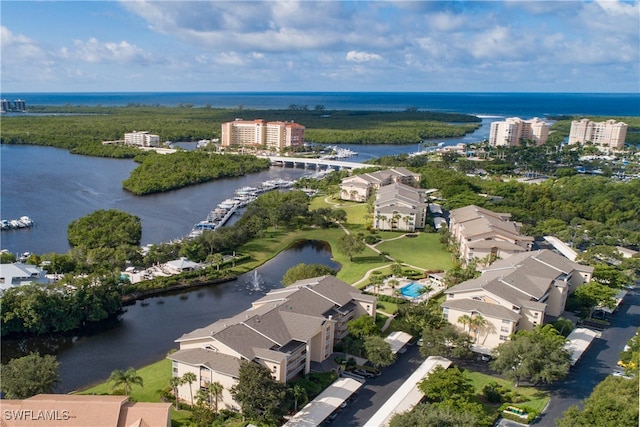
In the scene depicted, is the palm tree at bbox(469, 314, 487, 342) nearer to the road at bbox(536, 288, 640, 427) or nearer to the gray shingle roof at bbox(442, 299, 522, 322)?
the gray shingle roof at bbox(442, 299, 522, 322)

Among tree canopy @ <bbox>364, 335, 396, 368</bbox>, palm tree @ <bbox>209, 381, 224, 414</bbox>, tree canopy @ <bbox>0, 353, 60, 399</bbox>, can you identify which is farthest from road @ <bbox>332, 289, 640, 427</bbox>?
tree canopy @ <bbox>0, 353, 60, 399</bbox>

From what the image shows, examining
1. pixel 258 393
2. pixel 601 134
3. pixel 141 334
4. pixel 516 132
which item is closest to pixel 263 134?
pixel 516 132

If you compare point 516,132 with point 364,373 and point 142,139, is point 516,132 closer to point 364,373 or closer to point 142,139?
point 142,139

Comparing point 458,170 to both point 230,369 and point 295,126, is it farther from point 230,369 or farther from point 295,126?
point 230,369

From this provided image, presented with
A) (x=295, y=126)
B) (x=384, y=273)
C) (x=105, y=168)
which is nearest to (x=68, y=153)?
(x=105, y=168)

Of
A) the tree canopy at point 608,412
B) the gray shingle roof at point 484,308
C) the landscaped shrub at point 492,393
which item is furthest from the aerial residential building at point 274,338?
the tree canopy at point 608,412

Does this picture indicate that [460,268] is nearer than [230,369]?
No
